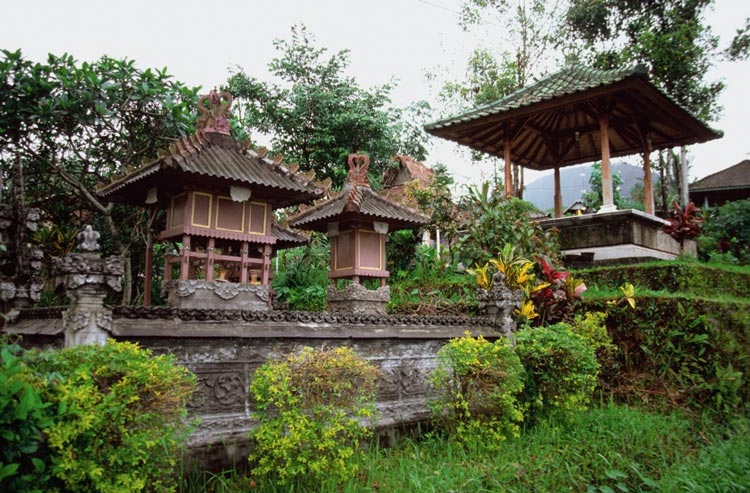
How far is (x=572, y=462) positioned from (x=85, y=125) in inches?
411

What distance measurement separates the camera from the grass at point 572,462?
491 centimetres

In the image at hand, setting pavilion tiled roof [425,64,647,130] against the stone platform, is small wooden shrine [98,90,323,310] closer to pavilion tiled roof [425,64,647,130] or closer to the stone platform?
pavilion tiled roof [425,64,647,130]

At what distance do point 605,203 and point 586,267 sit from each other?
61.1 inches

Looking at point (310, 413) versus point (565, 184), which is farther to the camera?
point (565, 184)

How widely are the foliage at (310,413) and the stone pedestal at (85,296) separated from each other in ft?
4.74

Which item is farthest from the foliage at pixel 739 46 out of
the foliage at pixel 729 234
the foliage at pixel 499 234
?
the foliage at pixel 499 234

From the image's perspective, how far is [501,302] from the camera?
8.28 meters

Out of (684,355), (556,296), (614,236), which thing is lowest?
(684,355)

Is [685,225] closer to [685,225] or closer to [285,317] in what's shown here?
[685,225]

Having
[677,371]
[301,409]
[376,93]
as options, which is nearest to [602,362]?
[677,371]

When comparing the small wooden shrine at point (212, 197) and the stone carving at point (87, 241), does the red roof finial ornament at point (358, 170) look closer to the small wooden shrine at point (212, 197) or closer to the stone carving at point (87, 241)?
the small wooden shrine at point (212, 197)

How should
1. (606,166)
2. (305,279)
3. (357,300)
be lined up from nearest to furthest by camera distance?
(357,300) → (606,166) → (305,279)

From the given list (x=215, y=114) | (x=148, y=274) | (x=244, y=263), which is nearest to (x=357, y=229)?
(x=244, y=263)

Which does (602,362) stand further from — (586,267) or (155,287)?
(155,287)
